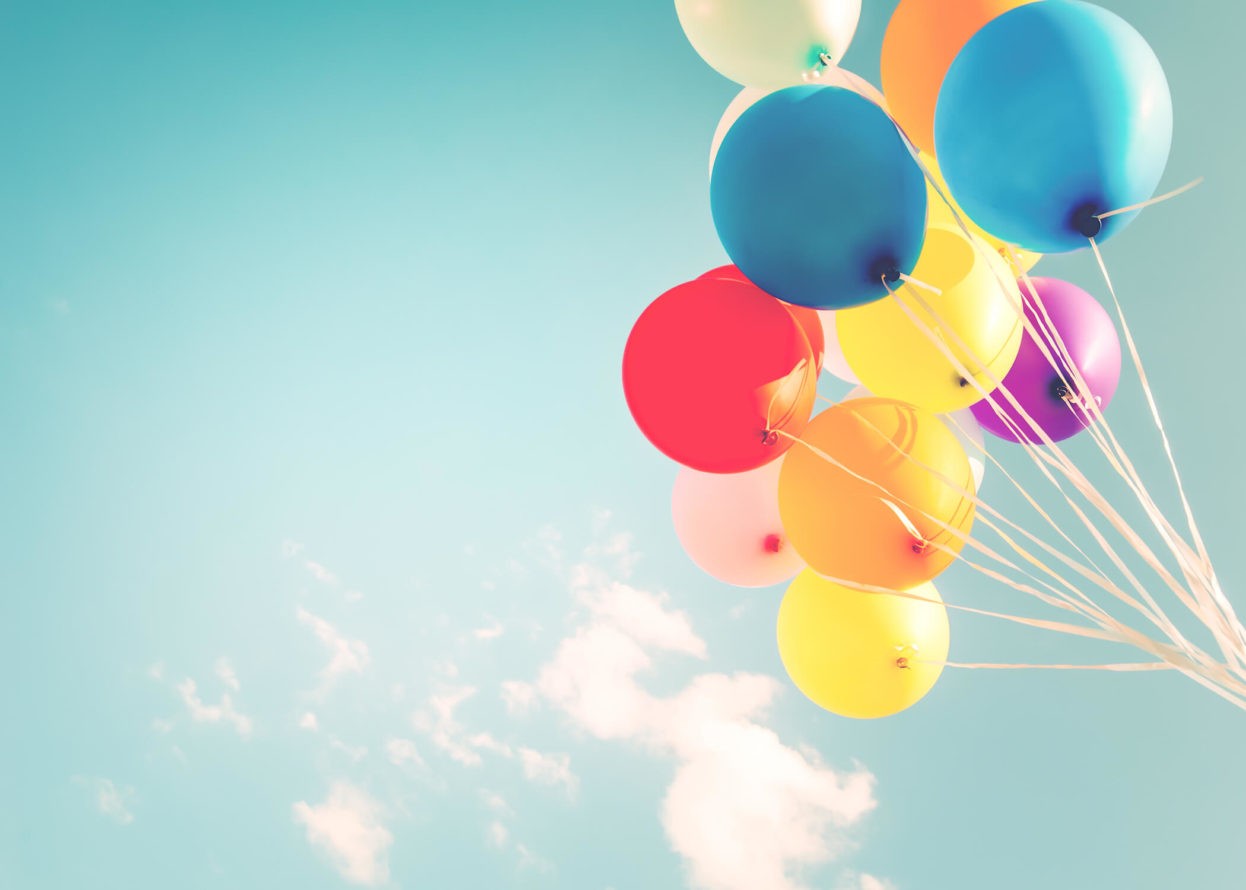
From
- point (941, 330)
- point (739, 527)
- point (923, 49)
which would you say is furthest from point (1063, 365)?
point (739, 527)

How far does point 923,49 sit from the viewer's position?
2.53m

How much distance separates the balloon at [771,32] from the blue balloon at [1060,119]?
2.36 ft

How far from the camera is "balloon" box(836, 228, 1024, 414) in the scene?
247 centimetres

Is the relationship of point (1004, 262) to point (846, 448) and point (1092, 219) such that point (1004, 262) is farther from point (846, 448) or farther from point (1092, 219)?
point (846, 448)

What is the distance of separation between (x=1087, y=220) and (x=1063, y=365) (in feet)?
2.53

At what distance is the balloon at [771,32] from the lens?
2.68m

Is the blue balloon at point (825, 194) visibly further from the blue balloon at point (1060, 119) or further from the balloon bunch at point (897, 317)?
the blue balloon at point (1060, 119)

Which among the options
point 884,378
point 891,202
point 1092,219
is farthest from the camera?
point 884,378

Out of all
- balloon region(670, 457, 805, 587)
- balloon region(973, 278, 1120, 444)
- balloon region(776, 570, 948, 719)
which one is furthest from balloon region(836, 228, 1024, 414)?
balloon region(776, 570, 948, 719)

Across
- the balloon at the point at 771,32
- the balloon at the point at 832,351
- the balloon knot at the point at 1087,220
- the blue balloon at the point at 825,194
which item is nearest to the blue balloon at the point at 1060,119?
the balloon knot at the point at 1087,220

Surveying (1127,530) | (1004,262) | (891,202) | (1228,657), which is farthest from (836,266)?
(1228,657)

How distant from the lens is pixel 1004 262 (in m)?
2.60

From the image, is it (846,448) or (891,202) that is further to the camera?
(846,448)

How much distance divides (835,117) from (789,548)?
1526 millimetres
